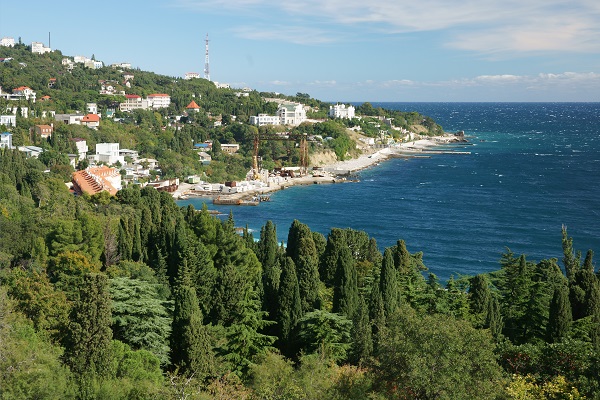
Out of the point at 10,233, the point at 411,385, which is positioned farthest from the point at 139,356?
the point at 10,233

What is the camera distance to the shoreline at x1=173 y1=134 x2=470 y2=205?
175 ft

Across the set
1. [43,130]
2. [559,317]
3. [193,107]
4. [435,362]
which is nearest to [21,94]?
[43,130]

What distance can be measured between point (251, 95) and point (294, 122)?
54.6ft

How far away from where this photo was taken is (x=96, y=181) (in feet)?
144

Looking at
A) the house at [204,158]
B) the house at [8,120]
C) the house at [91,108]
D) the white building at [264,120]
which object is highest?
the house at [91,108]

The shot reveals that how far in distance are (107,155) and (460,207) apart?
3037 centimetres

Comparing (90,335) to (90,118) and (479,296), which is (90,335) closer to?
(479,296)

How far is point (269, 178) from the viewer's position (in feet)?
201

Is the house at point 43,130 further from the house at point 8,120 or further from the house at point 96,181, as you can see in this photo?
the house at point 96,181

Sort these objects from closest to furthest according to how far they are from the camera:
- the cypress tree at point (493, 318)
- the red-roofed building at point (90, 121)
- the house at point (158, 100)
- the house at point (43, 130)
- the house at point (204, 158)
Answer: the cypress tree at point (493, 318) → the house at point (43, 130) → the house at point (204, 158) → the red-roofed building at point (90, 121) → the house at point (158, 100)

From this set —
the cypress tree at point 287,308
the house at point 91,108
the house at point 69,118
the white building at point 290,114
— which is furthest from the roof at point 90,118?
the cypress tree at point 287,308

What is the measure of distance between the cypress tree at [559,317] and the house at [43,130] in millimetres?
49721

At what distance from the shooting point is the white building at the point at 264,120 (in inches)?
3273

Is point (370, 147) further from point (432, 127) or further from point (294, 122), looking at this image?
point (432, 127)
